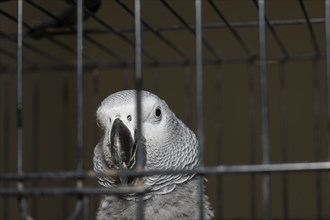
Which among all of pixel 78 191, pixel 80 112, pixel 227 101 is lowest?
pixel 78 191

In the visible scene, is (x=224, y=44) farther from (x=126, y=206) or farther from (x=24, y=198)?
(x=24, y=198)

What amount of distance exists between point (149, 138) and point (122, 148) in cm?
14

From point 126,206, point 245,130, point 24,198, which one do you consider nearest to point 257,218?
point 245,130

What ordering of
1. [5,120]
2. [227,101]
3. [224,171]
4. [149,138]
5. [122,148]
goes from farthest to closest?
[227,101]
[5,120]
[149,138]
[122,148]
[224,171]

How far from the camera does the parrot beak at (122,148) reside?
1.04 meters

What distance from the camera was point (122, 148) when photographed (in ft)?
3.41

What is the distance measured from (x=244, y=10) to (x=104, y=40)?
79 cm

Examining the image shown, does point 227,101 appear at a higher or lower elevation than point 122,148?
higher

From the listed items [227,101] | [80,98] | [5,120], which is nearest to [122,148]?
[80,98]

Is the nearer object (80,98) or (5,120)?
(80,98)

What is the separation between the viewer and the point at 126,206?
1219 millimetres

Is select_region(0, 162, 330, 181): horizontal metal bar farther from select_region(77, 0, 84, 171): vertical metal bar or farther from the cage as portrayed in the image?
the cage

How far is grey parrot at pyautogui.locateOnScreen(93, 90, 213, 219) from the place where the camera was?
1154mm

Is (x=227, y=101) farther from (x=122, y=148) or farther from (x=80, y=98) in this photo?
(x=80, y=98)
